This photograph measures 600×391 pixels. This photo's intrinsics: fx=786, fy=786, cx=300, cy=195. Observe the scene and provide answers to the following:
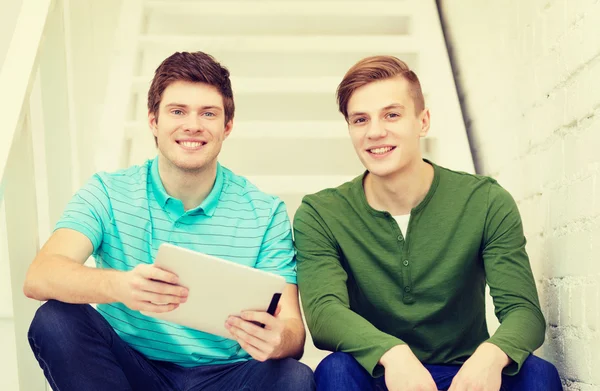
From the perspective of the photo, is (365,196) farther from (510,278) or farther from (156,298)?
(156,298)

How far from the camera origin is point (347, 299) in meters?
1.70

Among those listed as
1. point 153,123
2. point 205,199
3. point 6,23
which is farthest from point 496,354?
point 6,23

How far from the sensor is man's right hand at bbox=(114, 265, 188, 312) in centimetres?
141

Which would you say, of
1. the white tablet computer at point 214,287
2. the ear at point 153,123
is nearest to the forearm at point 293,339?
the white tablet computer at point 214,287

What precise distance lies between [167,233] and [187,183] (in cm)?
13

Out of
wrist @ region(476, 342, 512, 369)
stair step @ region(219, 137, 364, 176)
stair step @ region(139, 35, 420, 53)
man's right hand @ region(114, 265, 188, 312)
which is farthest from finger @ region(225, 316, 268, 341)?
stair step @ region(219, 137, 364, 176)

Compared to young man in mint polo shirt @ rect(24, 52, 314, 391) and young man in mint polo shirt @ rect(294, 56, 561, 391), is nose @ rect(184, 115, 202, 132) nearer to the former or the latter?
young man in mint polo shirt @ rect(24, 52, 314, 391)

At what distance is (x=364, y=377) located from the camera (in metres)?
1.55

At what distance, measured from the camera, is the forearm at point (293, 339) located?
1555mm

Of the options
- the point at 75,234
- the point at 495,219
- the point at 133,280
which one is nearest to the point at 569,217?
the point at 495,219

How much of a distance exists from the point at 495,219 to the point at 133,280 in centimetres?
80

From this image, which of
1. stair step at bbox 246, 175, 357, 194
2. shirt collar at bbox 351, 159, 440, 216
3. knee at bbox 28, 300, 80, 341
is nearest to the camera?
knee at bbox 28, 300, 80, 341

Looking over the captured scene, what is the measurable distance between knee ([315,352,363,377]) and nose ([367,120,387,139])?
50cm

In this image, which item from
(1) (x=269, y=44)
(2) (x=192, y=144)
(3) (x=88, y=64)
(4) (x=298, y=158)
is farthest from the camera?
(4) (x=298, y=158)
